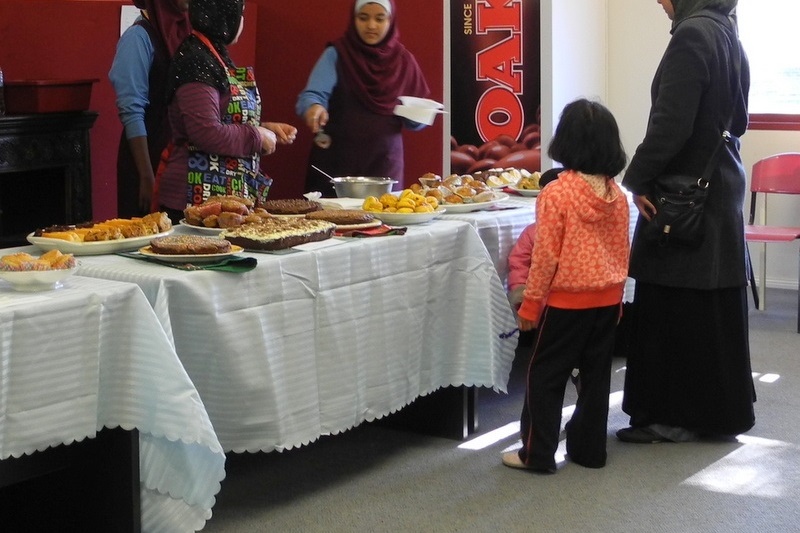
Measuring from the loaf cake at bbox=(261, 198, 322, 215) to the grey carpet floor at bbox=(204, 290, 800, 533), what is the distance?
2.27 feet

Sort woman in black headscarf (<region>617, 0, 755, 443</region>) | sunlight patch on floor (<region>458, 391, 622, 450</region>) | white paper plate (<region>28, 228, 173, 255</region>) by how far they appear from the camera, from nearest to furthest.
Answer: white paper plate (<region>28, 228, 173, 255</region>) → woman in black headscarf (<region>617, 0, 755, 443</region>) → sunlight patch on floor (<region>458, 391, 622, 450</region>)

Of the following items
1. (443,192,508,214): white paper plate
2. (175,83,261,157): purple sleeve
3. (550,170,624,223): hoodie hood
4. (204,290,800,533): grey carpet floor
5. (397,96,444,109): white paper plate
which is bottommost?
(204,290,800,533): grey carpet floor

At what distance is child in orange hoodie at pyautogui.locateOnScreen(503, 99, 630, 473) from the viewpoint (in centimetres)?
278

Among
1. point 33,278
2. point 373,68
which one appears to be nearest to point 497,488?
point 33,278

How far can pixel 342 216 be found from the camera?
114 inches

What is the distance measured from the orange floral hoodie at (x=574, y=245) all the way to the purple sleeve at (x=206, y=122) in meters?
0.93

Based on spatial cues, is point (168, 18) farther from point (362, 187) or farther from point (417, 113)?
point (362, 187)

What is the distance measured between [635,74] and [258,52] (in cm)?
217

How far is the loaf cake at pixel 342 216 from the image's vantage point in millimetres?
2881

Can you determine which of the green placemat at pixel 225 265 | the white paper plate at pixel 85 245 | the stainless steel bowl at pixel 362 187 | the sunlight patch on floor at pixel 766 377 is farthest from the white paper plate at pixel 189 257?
the sunlight patch on floor at pixel 766 377

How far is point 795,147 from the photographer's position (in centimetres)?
560

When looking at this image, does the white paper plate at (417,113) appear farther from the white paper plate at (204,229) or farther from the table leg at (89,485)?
the table leg at (89,485)

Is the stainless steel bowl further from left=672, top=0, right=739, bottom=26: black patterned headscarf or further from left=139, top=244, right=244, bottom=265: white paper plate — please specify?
left=139, top=244, right=244, bottom=265: white paper plate

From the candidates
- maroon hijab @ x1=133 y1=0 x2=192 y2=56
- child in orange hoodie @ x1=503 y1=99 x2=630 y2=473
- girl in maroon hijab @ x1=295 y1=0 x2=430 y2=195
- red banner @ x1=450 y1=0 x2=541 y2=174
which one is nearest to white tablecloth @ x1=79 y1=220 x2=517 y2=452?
child in orange hoodie @ x1=503 y1=99 x2=630 y2=473
